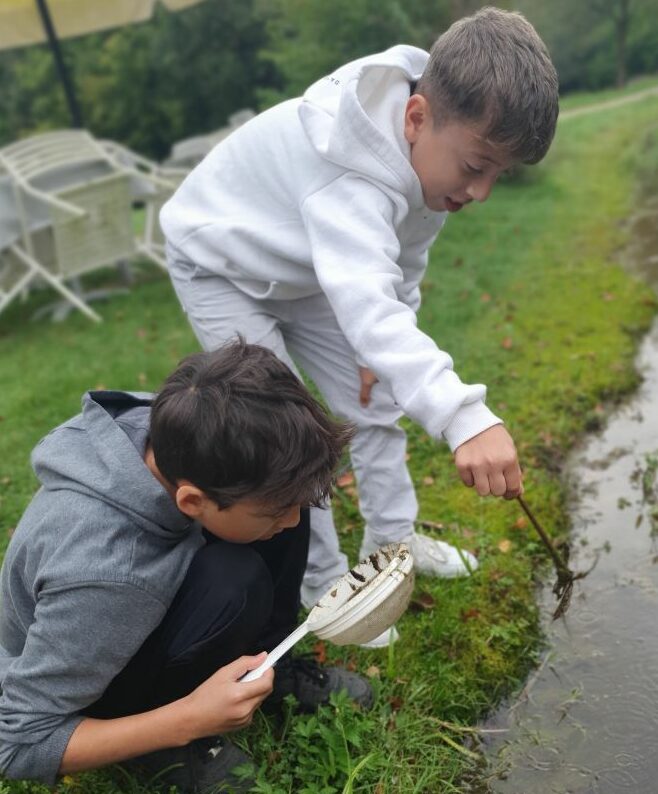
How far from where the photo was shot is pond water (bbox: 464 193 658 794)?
1964 millimetres

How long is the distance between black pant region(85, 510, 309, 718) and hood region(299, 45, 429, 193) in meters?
0.85

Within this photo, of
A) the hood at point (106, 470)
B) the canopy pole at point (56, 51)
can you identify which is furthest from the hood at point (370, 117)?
the canopy pole at point (56, 51)

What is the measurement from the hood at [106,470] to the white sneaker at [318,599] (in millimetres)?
779

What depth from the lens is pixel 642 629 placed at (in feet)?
7.66

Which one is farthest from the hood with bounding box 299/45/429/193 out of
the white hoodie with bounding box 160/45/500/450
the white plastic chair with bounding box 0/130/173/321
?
the white plastic chair with bounding box 0/130/173/321

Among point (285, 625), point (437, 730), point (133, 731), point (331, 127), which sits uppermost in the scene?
point (331, 127)

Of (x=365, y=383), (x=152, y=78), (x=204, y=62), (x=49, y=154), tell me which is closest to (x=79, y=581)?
(x=365, y=383)

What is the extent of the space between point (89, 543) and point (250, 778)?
0.70 m

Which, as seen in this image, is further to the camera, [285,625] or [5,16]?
[5,16]

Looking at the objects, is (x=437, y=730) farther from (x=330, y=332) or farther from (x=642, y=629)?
(x=330, y=332)

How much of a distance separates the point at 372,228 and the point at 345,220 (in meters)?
0.06

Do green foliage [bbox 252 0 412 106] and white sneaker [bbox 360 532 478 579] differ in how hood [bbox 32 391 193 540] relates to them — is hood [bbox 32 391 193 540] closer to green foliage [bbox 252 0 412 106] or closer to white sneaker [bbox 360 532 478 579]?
white sneaker [bbox 360 532 478 579]

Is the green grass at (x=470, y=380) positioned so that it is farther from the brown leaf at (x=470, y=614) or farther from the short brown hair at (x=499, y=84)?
the short brown hair at (x=499, y=84)

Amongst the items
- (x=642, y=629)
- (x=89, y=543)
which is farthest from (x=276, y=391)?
(x=642, y=629)
